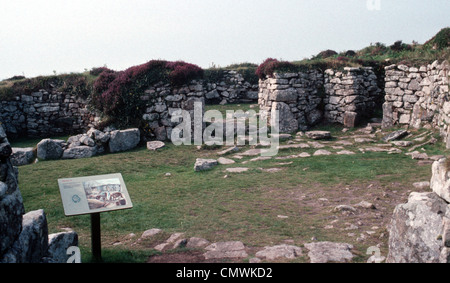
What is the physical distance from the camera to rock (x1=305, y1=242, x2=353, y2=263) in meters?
4.37

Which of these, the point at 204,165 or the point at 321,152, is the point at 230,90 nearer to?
the point at 321,152

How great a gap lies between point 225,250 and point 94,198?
1.89 metres

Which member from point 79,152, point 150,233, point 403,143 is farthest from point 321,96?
point 150,233

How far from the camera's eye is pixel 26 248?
3553 millimetres

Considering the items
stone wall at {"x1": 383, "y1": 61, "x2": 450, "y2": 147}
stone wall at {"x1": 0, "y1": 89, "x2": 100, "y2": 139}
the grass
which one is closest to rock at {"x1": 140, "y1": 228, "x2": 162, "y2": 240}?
the grass

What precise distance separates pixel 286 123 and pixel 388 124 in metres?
3.81

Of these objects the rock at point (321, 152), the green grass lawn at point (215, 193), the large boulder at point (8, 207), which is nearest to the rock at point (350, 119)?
the rock at point (321, 152)

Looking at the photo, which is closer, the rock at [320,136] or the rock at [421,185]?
the rock at [421,185]

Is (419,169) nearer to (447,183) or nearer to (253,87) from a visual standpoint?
(447,183)

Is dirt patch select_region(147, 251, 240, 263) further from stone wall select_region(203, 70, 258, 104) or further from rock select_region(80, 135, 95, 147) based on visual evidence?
stone wall select_region(203, 70, 258, 104)

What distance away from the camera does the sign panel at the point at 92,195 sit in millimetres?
4551

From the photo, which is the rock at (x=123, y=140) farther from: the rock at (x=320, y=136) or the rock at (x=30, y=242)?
the rock at (x=30, y=242)

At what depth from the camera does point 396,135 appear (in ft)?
38.7

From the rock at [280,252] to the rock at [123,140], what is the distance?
30.1 feet
